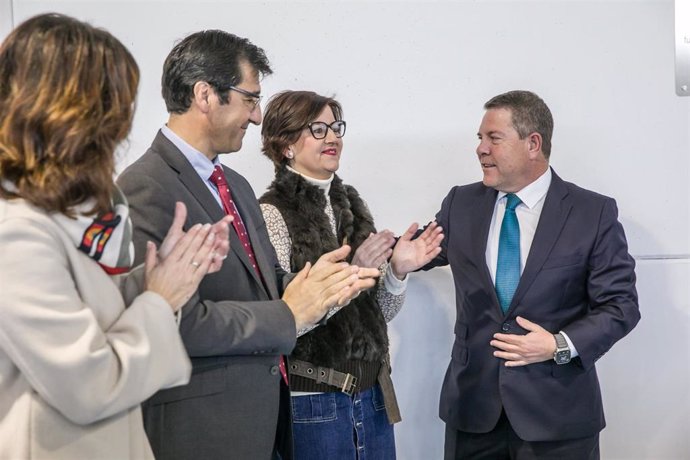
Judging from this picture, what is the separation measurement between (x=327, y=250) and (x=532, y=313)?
0.70 meters

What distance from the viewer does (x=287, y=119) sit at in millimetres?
2705

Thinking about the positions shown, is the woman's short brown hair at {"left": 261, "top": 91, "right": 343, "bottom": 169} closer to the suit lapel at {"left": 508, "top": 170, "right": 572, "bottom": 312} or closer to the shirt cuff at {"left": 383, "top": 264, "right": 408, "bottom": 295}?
the shirt cuff at {"left": 383, "top": 264, "right": 408, "bottom": 295}

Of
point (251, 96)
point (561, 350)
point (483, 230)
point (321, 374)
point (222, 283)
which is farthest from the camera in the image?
point (483, 230)

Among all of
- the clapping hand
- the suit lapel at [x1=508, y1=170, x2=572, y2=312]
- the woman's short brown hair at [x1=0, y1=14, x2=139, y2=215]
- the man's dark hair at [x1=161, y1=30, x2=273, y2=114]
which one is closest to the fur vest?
the suit lapel at [x1=508, y1=170, x2=572, y2=312]

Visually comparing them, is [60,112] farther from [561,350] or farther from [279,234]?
[561,350]

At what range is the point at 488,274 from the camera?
2717 mm

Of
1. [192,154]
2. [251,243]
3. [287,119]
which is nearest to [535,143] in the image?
[287,119]

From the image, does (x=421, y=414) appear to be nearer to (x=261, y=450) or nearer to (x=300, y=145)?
(x=300, y=145)

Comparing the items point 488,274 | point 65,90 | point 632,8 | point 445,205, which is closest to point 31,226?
point 65,90

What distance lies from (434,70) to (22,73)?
2222mm

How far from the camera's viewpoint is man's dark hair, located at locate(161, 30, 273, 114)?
6.65ft

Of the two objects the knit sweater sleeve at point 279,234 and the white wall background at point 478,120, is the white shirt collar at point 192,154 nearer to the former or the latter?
the knit sweater sleeve at point 279,234

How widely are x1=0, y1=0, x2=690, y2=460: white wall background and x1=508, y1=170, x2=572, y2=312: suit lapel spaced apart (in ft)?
2.05

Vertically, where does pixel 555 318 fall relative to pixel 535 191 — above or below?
below
